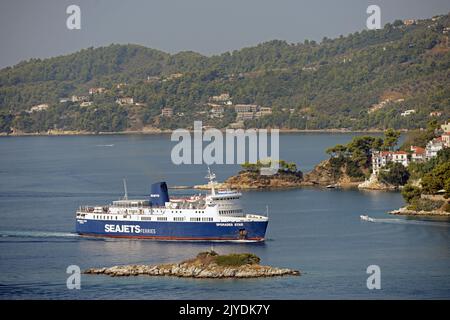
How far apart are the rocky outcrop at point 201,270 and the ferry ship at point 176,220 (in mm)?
7515

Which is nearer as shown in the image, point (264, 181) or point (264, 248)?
point (264, 248)

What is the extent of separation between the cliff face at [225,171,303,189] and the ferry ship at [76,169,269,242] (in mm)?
23228

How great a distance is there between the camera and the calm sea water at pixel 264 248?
42.1m

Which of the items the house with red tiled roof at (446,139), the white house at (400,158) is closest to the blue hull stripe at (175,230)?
the white house at (400,158)

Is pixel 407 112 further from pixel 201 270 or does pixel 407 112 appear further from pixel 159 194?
pixel 201 270

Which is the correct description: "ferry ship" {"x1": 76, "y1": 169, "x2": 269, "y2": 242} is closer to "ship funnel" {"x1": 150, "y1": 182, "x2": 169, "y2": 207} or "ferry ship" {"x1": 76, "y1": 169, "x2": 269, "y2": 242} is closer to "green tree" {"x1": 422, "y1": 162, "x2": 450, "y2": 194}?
"ship funnel" {"x1": 150, "y1": 182, "x2": 169, "y2": 207}

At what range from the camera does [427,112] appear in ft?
479

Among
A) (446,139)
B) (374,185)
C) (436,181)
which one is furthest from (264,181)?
(436,181)

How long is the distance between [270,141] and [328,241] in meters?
83.2

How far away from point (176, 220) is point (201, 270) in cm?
944

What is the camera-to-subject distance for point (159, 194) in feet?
179

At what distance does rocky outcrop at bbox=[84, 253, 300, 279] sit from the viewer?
4391cm

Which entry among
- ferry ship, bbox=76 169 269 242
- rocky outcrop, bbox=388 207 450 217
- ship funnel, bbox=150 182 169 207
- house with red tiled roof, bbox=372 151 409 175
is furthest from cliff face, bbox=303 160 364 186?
ship funnel, bbox=150 182 169 207

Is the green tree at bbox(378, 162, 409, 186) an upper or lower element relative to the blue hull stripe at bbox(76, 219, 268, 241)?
upper
